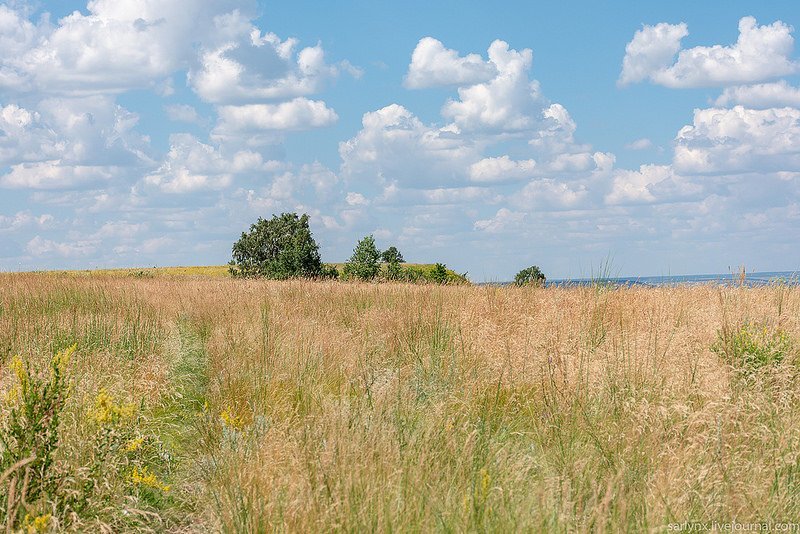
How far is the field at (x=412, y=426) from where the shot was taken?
3506mm

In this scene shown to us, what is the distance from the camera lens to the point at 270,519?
11.3 ft

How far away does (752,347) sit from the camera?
22.9 feet

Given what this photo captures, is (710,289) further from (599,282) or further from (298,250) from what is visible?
(298,250)

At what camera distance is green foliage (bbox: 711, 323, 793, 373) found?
22.3ft

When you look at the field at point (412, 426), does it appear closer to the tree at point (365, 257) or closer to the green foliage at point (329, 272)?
the tree at point (365, 257)

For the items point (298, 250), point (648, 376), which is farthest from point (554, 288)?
point (298, 250)

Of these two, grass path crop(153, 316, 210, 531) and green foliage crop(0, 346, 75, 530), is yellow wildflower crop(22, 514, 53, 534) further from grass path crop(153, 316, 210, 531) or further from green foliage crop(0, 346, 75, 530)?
grass path crop(153, 316, 210, 531)

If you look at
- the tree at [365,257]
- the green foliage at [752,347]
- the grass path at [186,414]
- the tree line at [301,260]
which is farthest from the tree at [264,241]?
the green foliage at [752,347]

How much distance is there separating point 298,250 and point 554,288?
25.2 m

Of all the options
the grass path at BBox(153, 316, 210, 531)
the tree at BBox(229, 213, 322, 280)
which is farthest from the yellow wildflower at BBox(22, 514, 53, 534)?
the tree at BBox(229, 213, 322, 280)

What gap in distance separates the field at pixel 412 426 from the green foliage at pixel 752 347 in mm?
29

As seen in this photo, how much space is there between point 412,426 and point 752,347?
425 cm

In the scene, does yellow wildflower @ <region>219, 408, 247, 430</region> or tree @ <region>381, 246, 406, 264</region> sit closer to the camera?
yellow wildflower @ <region>219, 408, 247, 430</region>

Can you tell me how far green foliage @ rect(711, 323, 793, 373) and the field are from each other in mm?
→ 29
